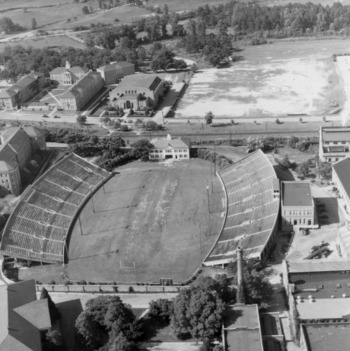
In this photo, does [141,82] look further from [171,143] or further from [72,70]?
[171,143]

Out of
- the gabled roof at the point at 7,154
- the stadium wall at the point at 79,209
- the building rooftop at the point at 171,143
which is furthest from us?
the building rooftop at the point at 171,143

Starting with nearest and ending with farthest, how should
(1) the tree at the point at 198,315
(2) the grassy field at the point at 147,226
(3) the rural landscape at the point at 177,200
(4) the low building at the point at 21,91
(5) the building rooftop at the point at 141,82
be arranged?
(1) the tree at the point at 198,315 < (3) the rural landscape at the point at 177,200 < (2) the grassy field at the point at 147,226 < (5) the building rooftop at the point at 141,82 < (4) the low building at the point at 21,91

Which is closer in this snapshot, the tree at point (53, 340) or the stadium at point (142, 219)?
the tree at point (53, 340)

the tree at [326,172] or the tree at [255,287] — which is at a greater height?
the tree at [255,287]

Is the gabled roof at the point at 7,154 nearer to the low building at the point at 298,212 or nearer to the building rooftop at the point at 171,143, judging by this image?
the building rooftop at the point at 171,143

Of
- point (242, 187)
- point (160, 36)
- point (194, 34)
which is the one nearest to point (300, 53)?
point (194, 34)

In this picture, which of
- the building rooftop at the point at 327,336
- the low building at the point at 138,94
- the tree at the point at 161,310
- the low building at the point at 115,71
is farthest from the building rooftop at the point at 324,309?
the low building at the point at 115,71

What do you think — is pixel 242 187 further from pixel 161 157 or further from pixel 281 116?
pixel 281 116
